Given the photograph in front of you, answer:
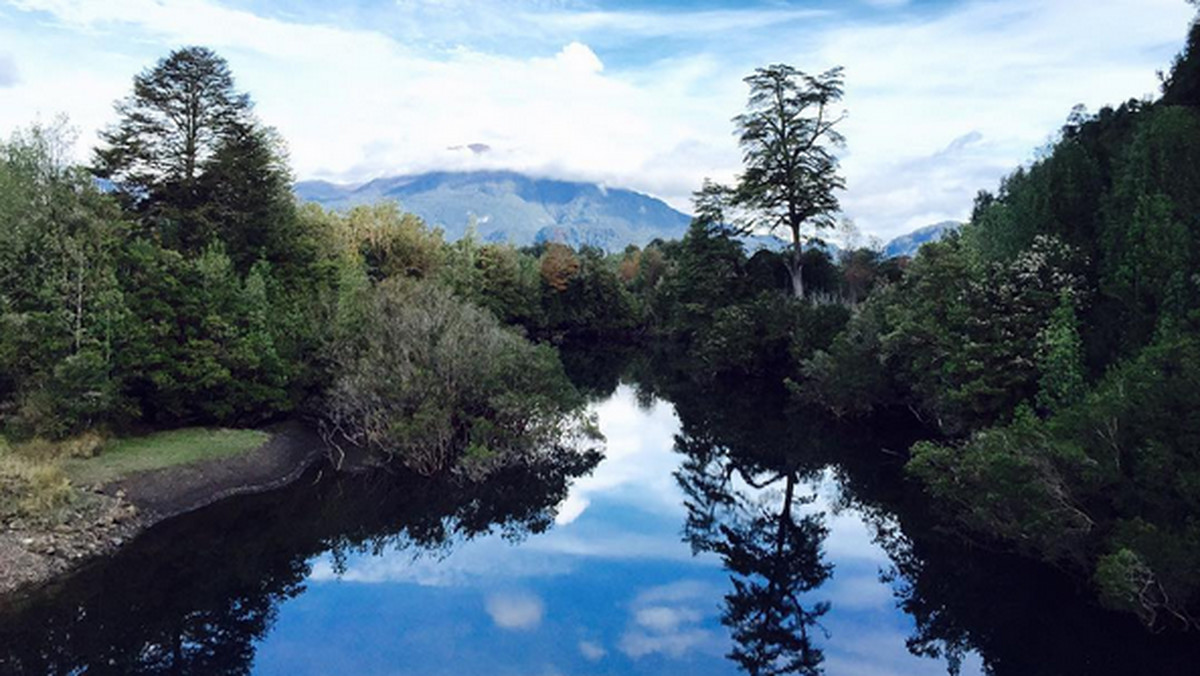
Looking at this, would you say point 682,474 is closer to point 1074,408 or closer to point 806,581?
point 806,581

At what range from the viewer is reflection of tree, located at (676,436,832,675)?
18.3 m

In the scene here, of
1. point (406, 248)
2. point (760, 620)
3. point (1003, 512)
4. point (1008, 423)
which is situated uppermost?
point (406, 248)

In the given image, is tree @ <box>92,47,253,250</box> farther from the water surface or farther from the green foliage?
the green foliage

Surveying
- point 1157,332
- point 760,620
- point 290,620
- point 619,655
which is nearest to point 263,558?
point 290,620

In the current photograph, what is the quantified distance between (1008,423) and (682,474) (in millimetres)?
13683

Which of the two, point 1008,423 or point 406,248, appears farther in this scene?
point 406,248

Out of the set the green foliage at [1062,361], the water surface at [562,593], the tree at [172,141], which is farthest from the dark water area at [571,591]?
the tree at [172,141]

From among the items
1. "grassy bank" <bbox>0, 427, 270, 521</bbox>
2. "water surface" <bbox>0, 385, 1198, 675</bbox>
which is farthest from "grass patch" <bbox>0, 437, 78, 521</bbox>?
"water surface" <bbox>0, 385, 1198, 675</bbox>

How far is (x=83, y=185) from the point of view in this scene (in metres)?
30.6

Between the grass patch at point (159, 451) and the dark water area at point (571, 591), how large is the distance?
279cm

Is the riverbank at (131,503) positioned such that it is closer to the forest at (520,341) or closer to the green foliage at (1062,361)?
the forest at (520,341)

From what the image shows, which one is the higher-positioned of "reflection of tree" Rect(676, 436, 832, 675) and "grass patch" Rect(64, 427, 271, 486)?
"grass patch" Rect(64, 427, 271, 486)

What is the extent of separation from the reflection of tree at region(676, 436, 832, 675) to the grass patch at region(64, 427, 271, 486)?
60.0 feet

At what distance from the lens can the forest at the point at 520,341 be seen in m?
18.2
